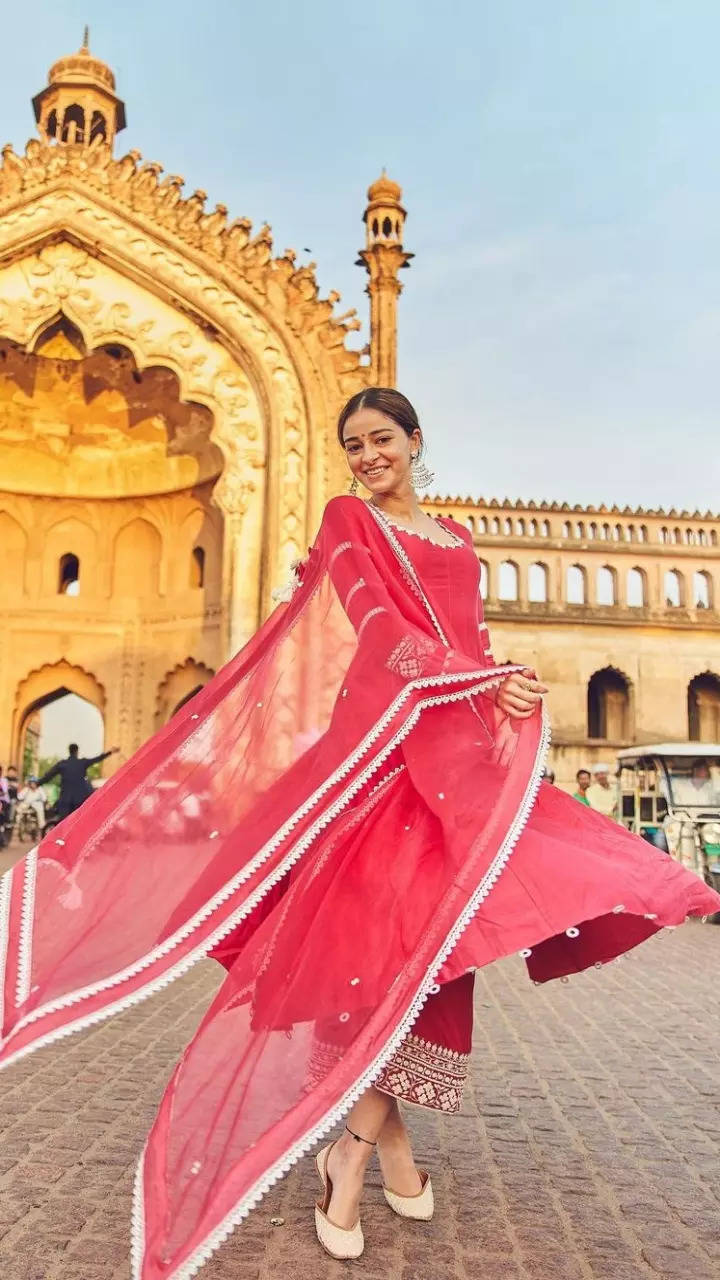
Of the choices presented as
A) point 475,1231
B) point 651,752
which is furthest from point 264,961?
point 651,752

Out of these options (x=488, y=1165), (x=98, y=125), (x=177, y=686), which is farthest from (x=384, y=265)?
(x=488, y=1165)

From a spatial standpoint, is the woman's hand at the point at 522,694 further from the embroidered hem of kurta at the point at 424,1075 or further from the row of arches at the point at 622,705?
the row of arches at the point at 622,705

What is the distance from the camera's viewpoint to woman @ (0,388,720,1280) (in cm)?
206

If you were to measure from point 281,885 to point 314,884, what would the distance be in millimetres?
205

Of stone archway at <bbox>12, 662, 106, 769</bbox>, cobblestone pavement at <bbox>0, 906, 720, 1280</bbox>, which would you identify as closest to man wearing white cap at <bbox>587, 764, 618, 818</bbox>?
cobblestone pavement at <bbox>0, 906, 720, 1280</bbox>

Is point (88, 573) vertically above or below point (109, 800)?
above

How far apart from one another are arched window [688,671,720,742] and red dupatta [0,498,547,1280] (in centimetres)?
1998

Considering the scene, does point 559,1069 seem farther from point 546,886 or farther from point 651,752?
point 651,752

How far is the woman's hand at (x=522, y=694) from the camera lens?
95.3 inches

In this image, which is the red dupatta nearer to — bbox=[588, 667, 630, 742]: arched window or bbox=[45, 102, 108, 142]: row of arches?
bbox=[588, 667, 630, 742]: arched window

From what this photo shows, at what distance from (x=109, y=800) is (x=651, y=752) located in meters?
11.1

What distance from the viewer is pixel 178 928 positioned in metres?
2.27

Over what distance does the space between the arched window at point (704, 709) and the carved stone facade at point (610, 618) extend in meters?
0.02

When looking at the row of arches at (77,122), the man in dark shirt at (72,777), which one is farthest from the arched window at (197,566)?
the row of arches at (77,122)
